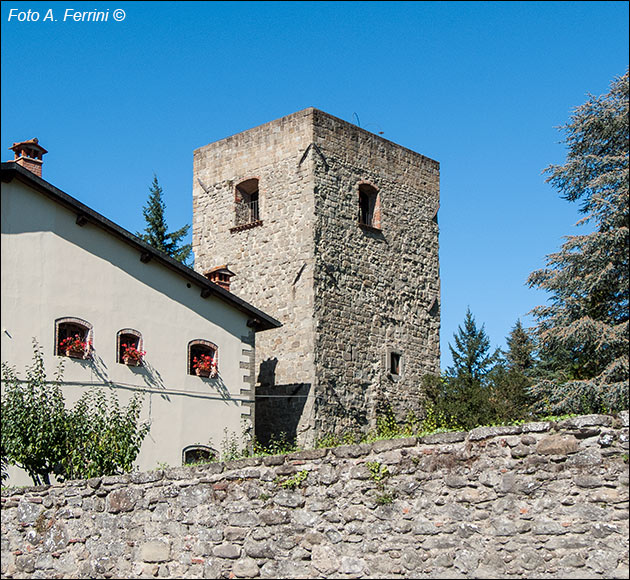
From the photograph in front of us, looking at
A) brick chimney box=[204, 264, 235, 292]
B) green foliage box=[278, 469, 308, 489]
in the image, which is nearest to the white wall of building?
brick chimney box=[204, 264, 235, 292]

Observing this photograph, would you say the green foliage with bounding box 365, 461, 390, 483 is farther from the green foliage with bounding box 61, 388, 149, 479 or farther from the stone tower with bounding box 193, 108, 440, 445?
the stone tower with bounding box 193, 108, 440, 445

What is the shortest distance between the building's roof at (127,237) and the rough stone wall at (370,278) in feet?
6.84

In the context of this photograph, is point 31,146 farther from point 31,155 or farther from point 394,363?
point 394,363

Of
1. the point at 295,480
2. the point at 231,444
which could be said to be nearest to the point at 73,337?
the point at 231,444

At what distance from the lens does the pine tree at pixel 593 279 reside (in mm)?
12930

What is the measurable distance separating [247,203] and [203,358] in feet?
20.9

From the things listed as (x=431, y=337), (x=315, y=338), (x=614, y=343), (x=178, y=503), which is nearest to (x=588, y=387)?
(x=614, y=343)

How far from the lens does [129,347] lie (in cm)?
1803

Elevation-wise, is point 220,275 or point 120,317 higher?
point 220,275

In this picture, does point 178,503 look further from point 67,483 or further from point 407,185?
point 407,185

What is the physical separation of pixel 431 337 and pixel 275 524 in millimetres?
15564

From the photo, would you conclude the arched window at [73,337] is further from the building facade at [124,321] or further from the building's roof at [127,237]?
the building's roof at [127,237]

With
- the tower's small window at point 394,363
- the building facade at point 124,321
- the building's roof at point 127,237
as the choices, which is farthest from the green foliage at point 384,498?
the tower's small window at point 394,363

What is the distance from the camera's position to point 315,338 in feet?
69.8
